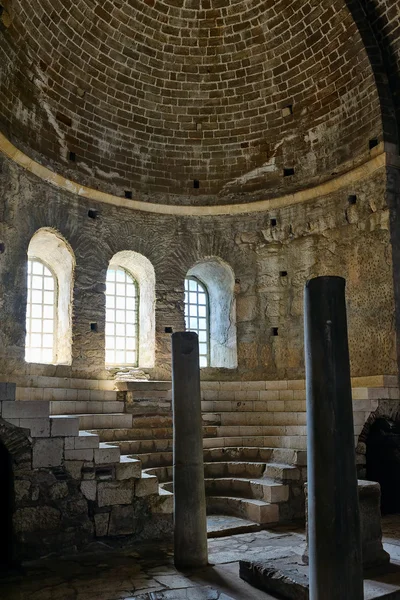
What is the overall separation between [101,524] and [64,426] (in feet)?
4.29

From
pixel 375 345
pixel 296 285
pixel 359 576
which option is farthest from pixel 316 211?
pixel 359 576

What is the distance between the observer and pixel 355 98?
38.3 feet

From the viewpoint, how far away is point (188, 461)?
644 centimetres

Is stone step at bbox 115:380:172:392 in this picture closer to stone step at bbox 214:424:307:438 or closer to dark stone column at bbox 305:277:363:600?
stone step at bbox 214:424:307:438

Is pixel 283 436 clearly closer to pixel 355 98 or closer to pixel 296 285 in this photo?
pixel 296 285

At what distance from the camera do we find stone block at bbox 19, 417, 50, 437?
6.92m

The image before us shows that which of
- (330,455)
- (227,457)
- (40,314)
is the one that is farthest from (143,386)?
(330,455)

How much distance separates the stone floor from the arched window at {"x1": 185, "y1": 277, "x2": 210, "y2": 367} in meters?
6.35

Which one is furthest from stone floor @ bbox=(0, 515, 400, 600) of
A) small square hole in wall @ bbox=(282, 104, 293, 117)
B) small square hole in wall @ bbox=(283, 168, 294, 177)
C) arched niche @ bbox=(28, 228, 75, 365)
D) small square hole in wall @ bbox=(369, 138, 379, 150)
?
small square hole in wall @ bbox=(282, 104, 293, 117)

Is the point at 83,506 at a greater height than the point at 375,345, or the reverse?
the point at 375,345

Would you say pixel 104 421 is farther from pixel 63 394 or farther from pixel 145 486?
pixel 145 486

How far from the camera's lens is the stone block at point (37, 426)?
22.7ft

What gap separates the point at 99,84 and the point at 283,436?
8049 mm

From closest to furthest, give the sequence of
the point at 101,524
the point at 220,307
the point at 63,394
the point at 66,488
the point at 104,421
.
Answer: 1. the point at 66,488
2. the point at 101,524
3. the point at 104,421
4. the point at 63,394
5. the point at 220,307
